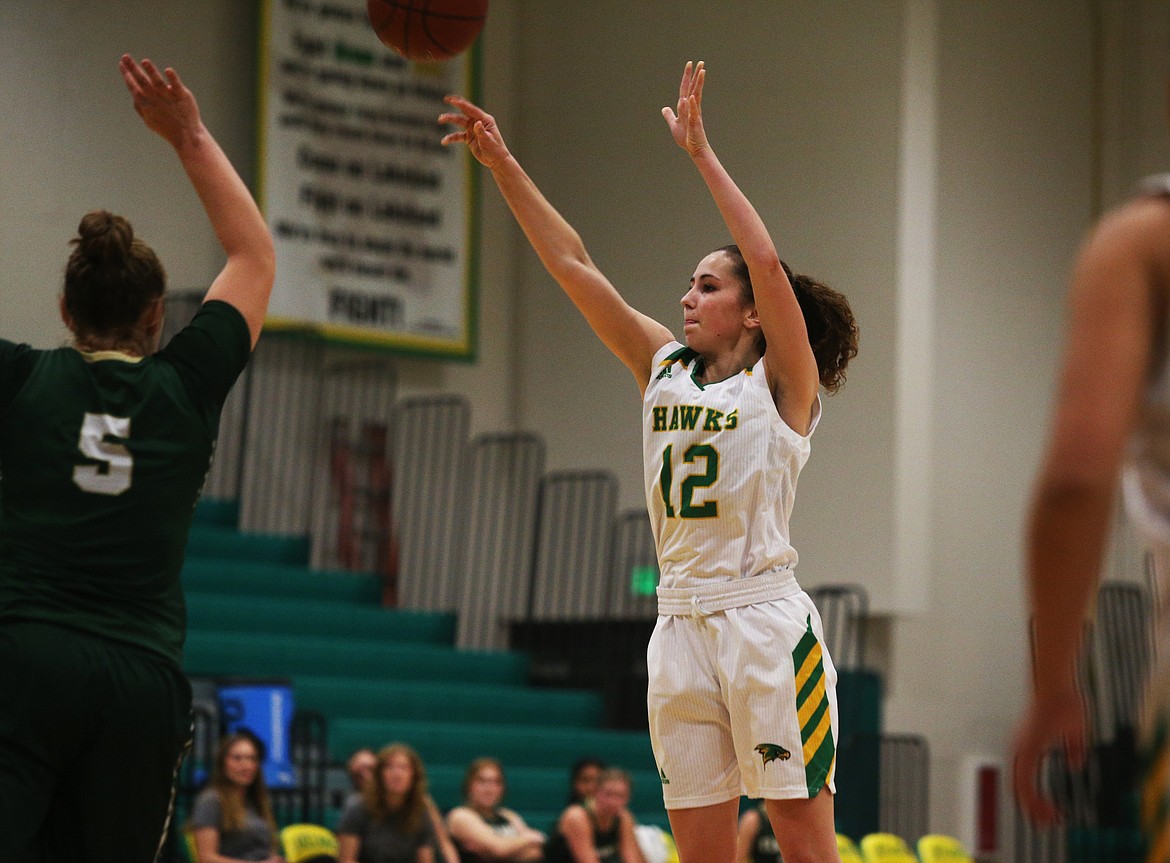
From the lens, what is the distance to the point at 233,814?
7.93 metres

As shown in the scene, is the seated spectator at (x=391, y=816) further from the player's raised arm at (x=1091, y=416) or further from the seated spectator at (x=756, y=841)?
the player's raised arm at (x=1091, y=416)

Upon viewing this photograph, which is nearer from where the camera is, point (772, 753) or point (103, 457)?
point (103, 457)

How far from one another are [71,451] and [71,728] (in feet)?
1.49

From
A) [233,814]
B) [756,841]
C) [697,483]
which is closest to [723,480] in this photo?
[697,483]

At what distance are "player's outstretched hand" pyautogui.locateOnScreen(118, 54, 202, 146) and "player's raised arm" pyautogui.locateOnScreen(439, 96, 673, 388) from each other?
126 cm

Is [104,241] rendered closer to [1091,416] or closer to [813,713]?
[1091,416]

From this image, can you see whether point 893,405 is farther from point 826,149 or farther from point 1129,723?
point 1129,723

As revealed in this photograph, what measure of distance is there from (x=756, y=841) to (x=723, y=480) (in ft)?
18.1

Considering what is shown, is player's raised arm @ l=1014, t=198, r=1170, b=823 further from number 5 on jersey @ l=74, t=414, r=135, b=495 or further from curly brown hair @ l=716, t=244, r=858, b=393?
curly brown hair @ l=716, t=244, r=858, b=393

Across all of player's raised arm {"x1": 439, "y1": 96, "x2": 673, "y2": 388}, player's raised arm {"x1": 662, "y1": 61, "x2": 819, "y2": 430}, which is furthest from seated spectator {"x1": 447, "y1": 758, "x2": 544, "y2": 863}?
player's raised arm {"x1": 662, "y1": 61, "x2": 819, "y2": 430}

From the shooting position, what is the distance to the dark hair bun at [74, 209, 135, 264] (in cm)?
299

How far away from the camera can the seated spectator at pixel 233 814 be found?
7844 millimetres

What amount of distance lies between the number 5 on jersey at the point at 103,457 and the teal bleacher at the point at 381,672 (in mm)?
6963

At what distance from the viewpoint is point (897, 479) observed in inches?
454
